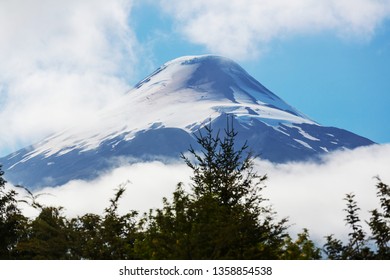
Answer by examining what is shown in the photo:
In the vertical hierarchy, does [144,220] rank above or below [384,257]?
above

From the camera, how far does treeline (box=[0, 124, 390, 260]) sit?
10.1 m

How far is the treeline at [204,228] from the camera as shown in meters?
10.1

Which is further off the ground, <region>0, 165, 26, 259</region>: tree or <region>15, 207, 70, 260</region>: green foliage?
<region>0, 165, 26, 259</region>: tree

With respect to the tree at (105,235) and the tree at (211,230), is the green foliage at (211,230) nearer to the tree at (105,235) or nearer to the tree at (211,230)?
the tree at (211,230)

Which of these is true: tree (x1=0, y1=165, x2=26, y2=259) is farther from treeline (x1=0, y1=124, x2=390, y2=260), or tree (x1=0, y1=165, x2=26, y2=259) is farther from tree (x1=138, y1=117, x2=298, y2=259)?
tree (x1=138, y1=117, x2=298, y2=259)

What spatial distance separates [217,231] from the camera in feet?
31.9

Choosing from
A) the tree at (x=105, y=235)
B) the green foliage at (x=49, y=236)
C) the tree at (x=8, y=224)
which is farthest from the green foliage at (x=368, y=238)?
the tree at (x=8, y=224)

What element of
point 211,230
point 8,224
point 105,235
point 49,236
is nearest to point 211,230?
point 211,230

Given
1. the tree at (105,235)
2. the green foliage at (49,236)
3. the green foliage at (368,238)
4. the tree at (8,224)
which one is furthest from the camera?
the tree at (8,224)

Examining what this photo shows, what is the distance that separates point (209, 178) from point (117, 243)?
3.82 m

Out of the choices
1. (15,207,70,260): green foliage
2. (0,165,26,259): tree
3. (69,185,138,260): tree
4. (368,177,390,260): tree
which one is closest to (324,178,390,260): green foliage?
(368,177,390,260): tree

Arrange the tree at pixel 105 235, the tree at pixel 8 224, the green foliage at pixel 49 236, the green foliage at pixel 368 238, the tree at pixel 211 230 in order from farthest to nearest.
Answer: the tree at pixel 8 224
the green foliage at pixel 368 238
the tree at pixel 105 235
the green foliage at pixel 49 236
the tree at pixel 211 230
